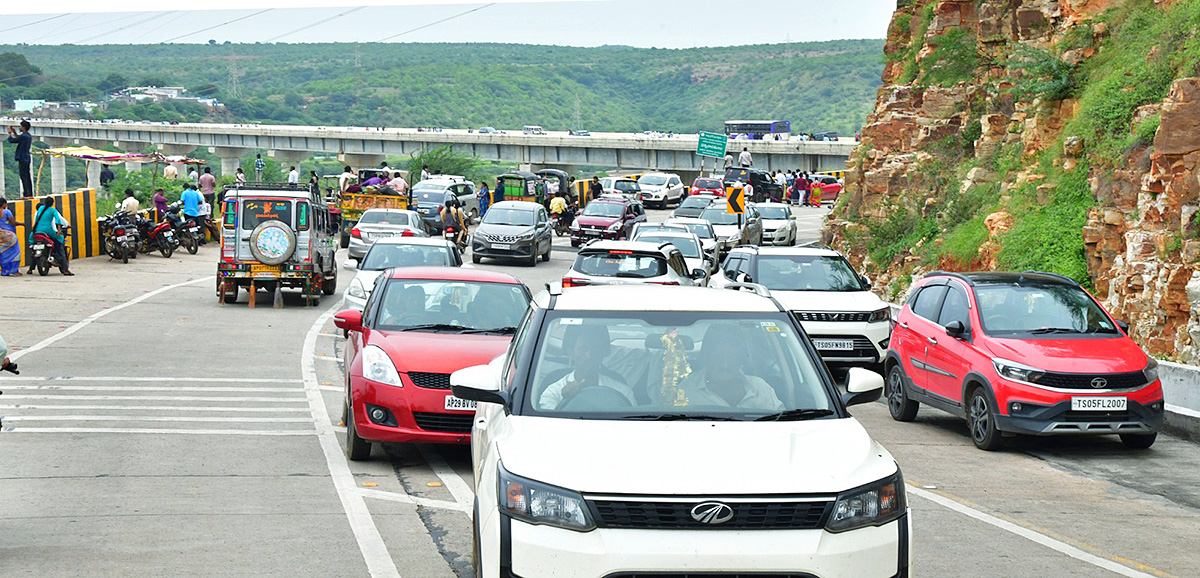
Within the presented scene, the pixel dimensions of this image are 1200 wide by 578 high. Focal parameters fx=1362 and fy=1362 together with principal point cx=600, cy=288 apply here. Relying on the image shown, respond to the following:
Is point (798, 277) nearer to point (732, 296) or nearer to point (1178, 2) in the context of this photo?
point (1178, 2)

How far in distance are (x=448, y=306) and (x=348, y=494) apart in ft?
9.81

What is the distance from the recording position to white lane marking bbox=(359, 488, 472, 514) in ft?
29.9

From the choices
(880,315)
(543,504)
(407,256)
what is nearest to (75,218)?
(407,256)

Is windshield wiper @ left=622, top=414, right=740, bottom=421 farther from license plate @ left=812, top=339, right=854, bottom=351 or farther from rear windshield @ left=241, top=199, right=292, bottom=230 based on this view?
rear windshield @ left=241, top=199, right=292, bottom=230

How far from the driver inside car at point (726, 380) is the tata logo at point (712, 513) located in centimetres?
113

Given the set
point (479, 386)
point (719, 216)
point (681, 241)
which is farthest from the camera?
point (719, 216)

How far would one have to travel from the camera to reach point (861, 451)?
5.68 meters

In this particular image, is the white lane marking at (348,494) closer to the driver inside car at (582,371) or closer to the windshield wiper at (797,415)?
the driver inside car at (582,371)

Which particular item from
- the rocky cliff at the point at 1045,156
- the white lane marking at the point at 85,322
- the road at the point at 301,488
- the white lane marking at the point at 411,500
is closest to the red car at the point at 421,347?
the road at the point at 301,488

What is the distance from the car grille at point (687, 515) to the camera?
5.15m

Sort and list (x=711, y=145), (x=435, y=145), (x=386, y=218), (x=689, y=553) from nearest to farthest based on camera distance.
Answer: (x=689, y=553)
(x=386, y=218)
(x=711, y=145)
(x=435, y=145)

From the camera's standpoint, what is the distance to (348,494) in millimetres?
9539

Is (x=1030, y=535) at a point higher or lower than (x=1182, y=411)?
higher

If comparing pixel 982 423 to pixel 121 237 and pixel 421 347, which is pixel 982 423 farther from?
pixel 121 237
